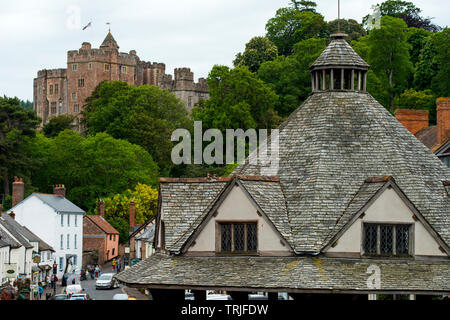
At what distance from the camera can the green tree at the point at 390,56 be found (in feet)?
343

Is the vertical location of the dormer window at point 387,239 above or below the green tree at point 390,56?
below

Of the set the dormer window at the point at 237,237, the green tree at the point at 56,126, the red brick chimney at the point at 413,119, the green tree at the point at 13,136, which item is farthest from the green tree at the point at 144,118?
the dormer window at the point at 237,237

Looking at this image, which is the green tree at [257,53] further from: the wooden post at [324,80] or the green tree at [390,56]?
the wooden post at [324,80]

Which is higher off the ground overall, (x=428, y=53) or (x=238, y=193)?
(x=428, y=53)

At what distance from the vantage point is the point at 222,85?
110188mm

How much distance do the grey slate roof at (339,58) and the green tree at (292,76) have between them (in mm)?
85677

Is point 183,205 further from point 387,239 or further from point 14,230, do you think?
point 14,230

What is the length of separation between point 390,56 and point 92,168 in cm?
4392

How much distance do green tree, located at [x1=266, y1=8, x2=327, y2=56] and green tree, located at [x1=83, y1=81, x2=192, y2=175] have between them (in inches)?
813

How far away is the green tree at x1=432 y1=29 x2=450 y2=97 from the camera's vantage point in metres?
96.7

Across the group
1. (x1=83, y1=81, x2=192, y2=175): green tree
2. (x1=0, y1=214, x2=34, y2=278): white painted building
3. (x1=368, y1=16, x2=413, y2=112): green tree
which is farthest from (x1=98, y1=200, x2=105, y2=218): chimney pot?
(x1=368, y1=16, x2=413, y2=112): green tree

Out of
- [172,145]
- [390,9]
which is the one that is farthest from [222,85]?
[390,9]
